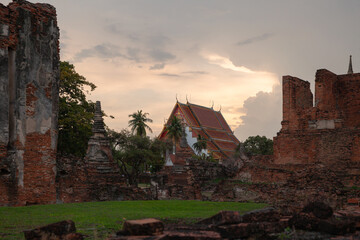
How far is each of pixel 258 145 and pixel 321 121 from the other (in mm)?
32464

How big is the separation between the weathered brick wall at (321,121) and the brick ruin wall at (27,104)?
10624 mm

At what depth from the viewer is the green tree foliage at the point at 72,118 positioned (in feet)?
77.6

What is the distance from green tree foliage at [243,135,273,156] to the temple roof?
2294 mm

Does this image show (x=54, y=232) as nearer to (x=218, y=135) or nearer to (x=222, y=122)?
(x=218, y=135)

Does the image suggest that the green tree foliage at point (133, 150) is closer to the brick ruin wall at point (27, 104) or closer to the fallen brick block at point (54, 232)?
the brick ruin wall at point (27, 104)

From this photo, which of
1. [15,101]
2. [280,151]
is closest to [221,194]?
[280,151]

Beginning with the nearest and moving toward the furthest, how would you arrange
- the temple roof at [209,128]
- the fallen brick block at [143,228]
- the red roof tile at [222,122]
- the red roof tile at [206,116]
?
the fallen brick block at [143,228]
the temple roof at [209,128]
the red roof tile at [206,116]
the red roof tile at [222,122]

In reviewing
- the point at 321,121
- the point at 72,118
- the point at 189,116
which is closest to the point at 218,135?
the point at 189,116

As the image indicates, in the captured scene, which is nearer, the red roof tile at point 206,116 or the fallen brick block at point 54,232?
the fallen brick block at point 54,232

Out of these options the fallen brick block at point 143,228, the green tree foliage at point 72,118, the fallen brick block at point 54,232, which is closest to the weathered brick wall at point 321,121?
the green tree foliage at point 72,118

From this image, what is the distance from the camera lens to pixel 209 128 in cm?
5478

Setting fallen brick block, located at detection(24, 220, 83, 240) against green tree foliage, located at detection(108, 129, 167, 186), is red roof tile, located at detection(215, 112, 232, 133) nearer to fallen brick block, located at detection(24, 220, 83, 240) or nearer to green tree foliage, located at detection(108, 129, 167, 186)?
green tree foliage, located at detection(108, 129, 167, 186)

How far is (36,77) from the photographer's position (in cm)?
1407

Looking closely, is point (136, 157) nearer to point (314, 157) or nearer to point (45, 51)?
point (314, 157)
